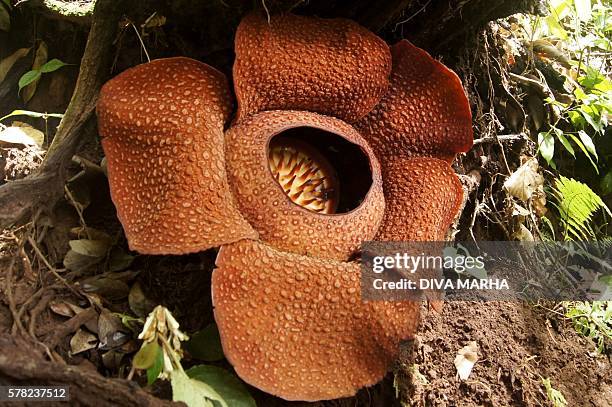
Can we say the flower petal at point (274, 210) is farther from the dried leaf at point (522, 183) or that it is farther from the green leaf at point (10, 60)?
the green leaf at point (10, 60)

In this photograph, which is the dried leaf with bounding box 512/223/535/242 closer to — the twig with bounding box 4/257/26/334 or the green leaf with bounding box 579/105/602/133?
the green leaf with bounding box 579/105/602/133

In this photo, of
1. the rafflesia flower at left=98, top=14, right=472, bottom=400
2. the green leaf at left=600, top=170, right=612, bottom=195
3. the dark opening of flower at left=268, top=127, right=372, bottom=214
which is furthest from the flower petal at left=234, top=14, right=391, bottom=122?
the green leaf at left=600, top=170, right=612, bottom=195

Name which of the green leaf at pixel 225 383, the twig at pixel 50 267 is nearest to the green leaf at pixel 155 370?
the green leaf at pixel 225 383

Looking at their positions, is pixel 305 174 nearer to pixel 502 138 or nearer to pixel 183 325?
pixel 183 325

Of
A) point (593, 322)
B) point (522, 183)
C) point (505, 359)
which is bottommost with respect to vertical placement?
point (593, 322)

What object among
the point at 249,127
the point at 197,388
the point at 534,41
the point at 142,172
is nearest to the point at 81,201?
the point at 142,172

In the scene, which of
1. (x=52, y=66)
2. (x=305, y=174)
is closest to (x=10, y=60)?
(x=52, y=66)

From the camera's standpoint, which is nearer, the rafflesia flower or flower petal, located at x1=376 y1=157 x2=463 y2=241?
the rafflesia flower
